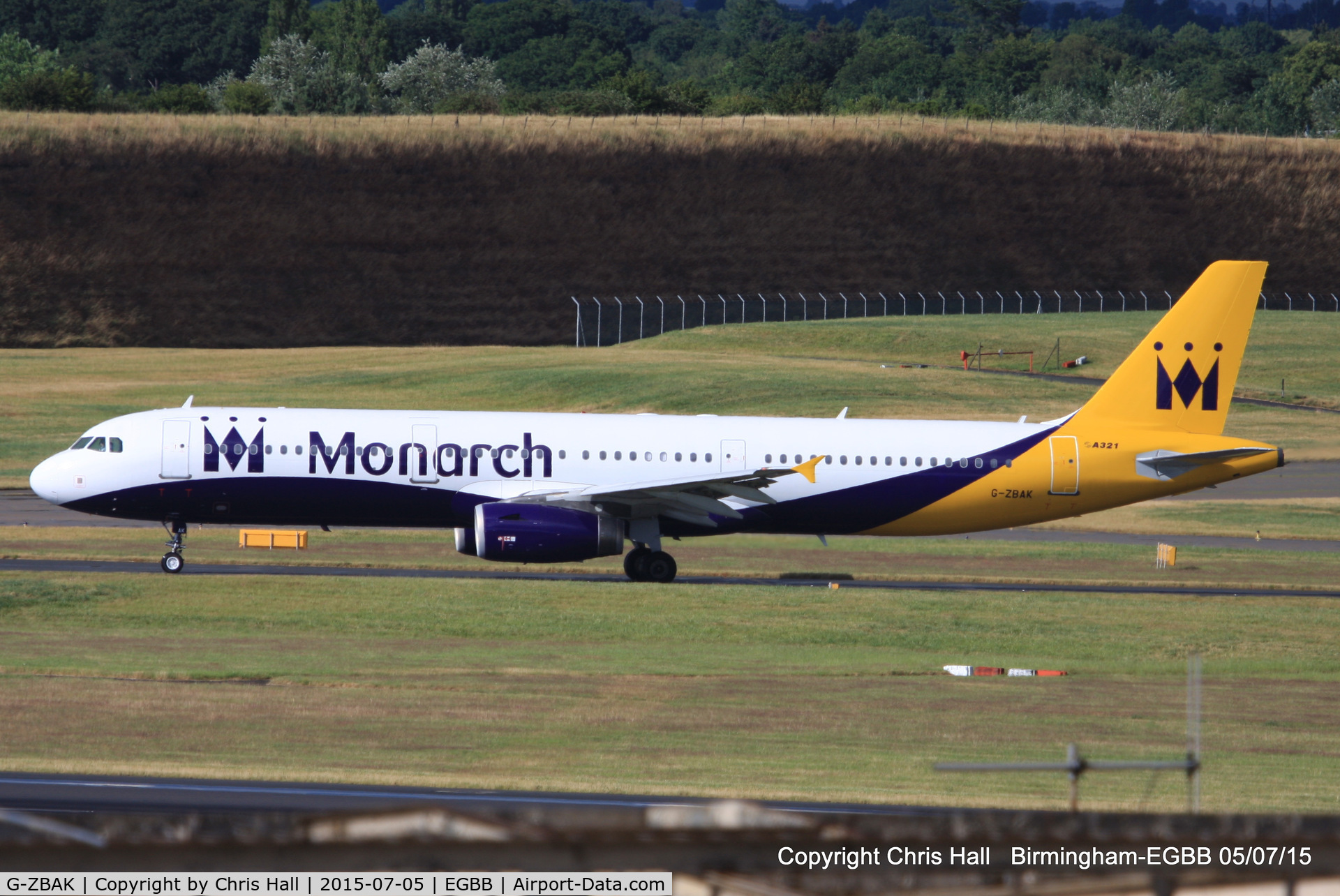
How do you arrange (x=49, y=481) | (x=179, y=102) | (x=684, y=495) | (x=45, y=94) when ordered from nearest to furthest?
(x=684, y=495) → (x=49, y=481) → (x=45, y=94) → (x=179, y=102)

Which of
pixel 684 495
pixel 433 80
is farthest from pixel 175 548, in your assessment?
pixel 433 80

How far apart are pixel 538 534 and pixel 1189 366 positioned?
1670 cm

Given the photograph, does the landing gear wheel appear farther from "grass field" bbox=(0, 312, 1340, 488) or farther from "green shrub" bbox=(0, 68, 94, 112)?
"green shrub" bbox=(0, 68, 94, 112)

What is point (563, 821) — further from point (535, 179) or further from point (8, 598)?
point (535, 179)

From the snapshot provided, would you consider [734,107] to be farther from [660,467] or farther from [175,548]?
[175,548]

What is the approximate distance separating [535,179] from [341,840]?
392 feet

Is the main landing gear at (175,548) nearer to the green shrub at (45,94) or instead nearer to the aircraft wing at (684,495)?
the aircraft wing at (684,495)

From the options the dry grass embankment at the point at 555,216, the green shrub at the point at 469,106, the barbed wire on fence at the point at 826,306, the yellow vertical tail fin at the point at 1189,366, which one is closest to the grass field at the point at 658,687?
the yellow vertical tail fin at the point at 1189,366

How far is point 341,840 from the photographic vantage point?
5918 millimetres

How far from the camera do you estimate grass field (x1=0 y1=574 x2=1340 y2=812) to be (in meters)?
20.2

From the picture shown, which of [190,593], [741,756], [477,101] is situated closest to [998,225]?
[477,101]

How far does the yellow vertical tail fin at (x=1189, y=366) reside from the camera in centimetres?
3847

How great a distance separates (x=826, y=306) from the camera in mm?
116875

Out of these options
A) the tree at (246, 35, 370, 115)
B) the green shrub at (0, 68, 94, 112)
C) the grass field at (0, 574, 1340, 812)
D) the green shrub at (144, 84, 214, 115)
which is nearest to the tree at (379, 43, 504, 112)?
the tree at (246, 35, 370, 115)
